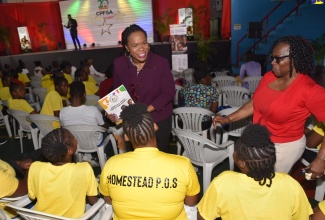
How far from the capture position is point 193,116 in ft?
12.2

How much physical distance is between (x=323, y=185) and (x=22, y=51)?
1762cm

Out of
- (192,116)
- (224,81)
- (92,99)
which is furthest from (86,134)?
(224,81)

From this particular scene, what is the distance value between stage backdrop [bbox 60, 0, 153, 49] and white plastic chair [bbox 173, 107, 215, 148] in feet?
41.4

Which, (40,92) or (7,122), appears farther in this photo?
(40,92)

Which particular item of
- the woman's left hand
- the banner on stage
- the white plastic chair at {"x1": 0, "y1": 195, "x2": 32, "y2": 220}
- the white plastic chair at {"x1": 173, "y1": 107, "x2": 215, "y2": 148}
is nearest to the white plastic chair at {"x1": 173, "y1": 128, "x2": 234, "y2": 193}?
the white plastic chair at {"x1": 173, "y1": 107, "x2": 215, "y2": 148}

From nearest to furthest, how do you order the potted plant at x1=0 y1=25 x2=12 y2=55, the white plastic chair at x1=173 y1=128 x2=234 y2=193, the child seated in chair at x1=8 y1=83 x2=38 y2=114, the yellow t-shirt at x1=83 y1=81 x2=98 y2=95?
the white plastic chair at x1=173 y1=128 x2=234 y2=193
the child seated in chair at x1=8 y1=83 x2=38 y2=114
the yellow t-shirt at x1=83 y1=81 x2=98 y2=95
the potted plant at x1=0 y1=25 x2=12 y2=55

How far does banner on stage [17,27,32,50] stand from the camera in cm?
1619

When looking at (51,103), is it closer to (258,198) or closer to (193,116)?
(193,116)

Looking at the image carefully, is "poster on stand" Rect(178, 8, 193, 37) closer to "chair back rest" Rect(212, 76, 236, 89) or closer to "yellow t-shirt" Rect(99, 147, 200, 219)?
"chair back rest" Rect(212, 76, 236, 89)

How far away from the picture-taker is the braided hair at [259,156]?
4.74ft

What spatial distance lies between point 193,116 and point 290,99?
1.78 meters

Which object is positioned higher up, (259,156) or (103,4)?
(103,4)

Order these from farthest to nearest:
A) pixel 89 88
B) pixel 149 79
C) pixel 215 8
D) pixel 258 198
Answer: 1. pixel 215 8
2. pixel 89 88
3. pixel 149 79
4. pixel 258 198

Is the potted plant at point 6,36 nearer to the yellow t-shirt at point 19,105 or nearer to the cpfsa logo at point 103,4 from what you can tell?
the cpfsa logo at point 103,4
